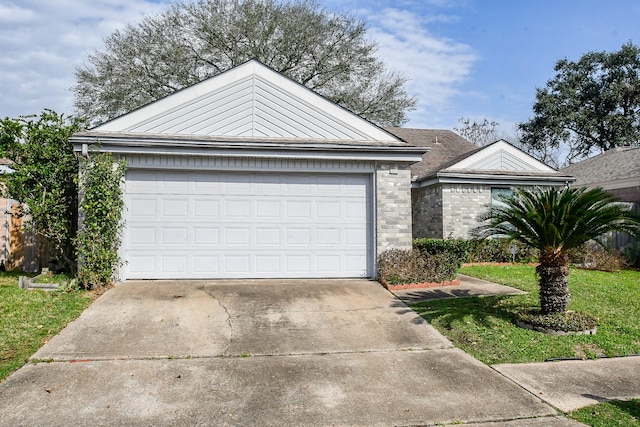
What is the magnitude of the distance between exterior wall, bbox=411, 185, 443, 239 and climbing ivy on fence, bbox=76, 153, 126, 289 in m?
10.4

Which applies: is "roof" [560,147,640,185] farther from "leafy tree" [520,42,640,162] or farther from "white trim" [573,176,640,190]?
"leafy tree" [520,42,640,162]

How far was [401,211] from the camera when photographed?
10180mm

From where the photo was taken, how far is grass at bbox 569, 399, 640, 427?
4.15 meters

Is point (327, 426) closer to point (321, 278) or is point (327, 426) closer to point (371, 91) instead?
point (321, 278)

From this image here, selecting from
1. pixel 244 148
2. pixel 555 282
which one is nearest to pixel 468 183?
pixel 555 282

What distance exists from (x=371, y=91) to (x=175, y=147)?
19.1m

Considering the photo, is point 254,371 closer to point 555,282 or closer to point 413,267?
point 555,282

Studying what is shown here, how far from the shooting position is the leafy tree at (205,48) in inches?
943

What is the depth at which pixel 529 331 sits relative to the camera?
677 cm

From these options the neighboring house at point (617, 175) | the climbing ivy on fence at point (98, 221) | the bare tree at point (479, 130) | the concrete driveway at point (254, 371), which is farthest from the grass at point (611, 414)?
the bare tree at point (479, 130)

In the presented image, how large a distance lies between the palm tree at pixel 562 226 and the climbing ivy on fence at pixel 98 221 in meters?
7.76

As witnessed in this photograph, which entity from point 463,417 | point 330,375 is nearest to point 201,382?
point 330,375

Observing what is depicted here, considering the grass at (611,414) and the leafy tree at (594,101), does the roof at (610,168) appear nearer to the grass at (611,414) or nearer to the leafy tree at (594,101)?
the leafy tree at (594,101)

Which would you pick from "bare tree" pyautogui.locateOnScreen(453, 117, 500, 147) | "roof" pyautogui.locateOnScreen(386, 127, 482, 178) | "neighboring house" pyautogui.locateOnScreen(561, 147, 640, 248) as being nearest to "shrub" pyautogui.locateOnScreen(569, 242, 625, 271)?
"neighboring house" pyautogui.locateOnScreen(561, 147, 640, 248)
